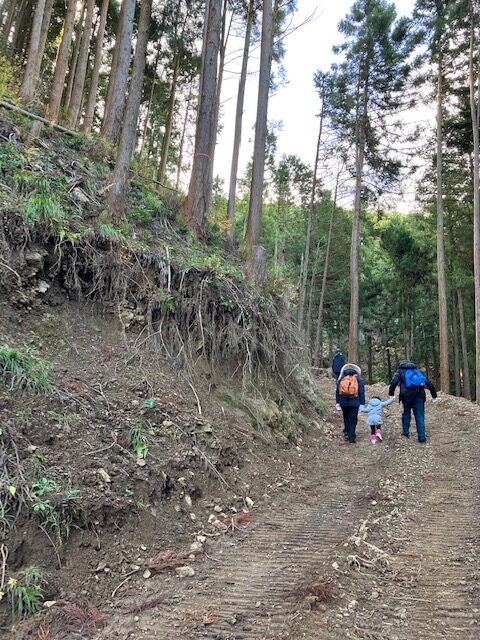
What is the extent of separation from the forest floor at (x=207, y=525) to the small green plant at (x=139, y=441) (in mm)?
83

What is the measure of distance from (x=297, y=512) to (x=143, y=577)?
2.03m

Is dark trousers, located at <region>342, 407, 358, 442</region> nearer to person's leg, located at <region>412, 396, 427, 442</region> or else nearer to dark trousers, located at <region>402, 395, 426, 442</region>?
dark trousers, located at <region>402, 395, 426, 442</region>

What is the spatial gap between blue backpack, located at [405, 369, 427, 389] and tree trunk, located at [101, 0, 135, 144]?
9128 millimetres

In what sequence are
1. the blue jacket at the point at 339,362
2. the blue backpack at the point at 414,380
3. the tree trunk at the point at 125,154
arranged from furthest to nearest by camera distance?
the blue jacket at the point at 339,362
the blue backpack at the point at 414,380
the tree trunk at the point at 125,154

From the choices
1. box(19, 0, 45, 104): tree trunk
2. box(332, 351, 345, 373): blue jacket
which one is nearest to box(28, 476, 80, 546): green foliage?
box(19, 0, 45, 104): tree trunk

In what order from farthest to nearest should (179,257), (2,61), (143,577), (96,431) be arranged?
(2,61), (179,257), (96,431), (143,577)

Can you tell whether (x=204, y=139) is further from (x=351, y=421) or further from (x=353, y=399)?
(x=351, y=421)

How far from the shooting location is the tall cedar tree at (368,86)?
62.6 feet

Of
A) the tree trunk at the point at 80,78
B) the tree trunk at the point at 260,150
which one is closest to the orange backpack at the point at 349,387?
the tree trunk at the point at 260,150

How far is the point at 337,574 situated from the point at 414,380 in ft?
19.0

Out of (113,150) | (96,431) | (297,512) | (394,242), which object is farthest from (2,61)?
Result: (394,242)

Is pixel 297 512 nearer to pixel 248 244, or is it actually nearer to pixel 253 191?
pixel 248 244

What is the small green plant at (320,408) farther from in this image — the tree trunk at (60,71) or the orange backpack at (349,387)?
the tree trunk at (60,71)

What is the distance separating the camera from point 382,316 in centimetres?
3706
